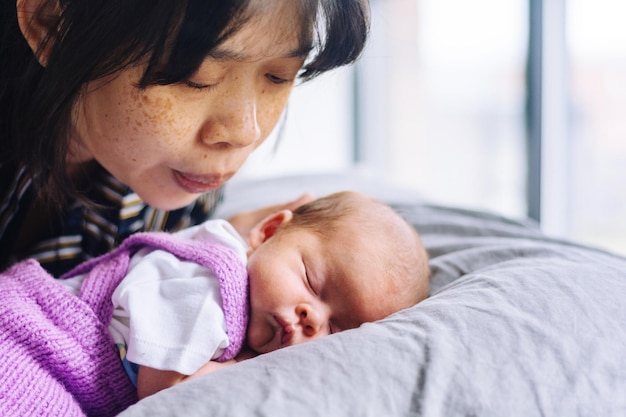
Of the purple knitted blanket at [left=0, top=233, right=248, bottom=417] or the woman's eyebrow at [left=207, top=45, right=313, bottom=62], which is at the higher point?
the woman's eyebrow at [left=207, top=45, right=313, bottom=62]

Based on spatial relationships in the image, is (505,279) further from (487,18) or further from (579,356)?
(487,18)

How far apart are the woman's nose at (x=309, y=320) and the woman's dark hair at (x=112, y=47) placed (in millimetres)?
316

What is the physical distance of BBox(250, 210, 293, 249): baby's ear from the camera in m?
1.11

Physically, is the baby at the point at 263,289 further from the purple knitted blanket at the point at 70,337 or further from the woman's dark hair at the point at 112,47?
the woman's dark hair at the point at 112,47

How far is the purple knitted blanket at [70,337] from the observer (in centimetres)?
82

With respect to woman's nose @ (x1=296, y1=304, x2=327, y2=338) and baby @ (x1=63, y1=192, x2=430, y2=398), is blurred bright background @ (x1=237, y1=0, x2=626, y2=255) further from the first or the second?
woman's nose @ (x1=296, y1=304, x2=327, y2=338)

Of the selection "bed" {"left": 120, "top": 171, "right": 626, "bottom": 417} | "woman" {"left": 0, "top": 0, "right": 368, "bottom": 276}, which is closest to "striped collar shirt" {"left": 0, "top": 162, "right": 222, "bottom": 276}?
"woman" {"left": 0, "top": 0, "right": 368, "bottom": 276}

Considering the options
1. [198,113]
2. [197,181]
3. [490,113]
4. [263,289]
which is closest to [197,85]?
[198,113]

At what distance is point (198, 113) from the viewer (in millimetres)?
899

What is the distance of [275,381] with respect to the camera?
26.8 inches

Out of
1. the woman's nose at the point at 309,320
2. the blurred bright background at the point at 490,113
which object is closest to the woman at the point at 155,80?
the woman's nose at the point at 309,320

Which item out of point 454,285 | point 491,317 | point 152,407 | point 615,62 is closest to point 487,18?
point 615,62

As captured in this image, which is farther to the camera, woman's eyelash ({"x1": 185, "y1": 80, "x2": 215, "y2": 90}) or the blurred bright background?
the blurred bright background

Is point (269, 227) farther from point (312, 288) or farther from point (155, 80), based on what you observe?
point (155, 80)
